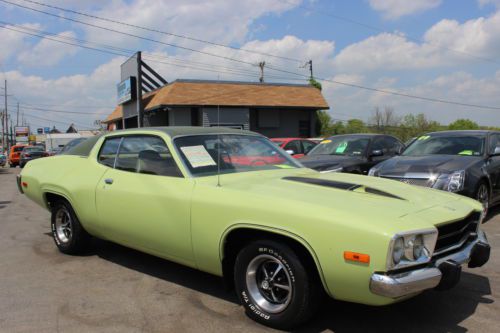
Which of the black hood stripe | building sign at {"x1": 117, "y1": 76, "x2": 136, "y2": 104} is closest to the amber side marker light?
the black hood stripe

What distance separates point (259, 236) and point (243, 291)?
1.55ft

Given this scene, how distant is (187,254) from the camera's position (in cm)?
381

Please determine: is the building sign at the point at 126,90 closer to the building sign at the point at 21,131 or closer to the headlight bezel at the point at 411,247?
the headlight bezel at the point at 411,247

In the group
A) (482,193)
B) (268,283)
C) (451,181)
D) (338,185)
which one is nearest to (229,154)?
(338,185)

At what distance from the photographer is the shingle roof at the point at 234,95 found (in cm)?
2463

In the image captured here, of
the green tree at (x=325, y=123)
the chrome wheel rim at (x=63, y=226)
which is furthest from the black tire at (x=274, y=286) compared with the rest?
the green tree at (x=325, y=123)

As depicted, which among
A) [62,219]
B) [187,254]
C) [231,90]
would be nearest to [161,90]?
[231,90]

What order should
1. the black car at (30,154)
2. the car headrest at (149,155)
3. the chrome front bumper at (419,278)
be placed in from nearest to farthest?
the chrome front bumper at (419,278), the car headrest at (149,155), the black car at (30,154)

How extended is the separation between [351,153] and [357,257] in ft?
22.5

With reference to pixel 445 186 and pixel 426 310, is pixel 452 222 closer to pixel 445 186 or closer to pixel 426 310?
pixel 426 310

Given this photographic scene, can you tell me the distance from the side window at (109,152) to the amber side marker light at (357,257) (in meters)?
2.96

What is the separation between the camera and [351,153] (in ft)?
31.1

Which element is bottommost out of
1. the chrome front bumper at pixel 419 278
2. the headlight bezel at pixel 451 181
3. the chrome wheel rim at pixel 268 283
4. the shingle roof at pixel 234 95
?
the chrome wheel rim at pixel 268 283

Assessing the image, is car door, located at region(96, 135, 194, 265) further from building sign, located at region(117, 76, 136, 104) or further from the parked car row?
building sign, located at region(117, 76, 136, 104)
